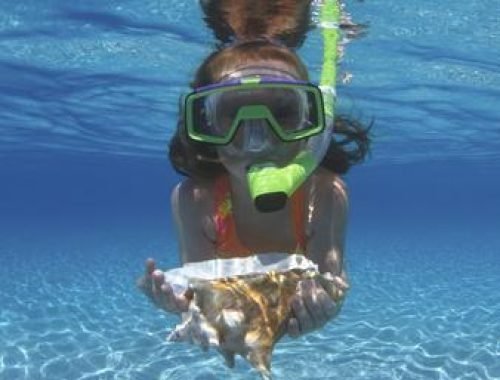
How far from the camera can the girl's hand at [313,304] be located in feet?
9.71

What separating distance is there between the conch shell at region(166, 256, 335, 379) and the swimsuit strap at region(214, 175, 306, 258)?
37.5 inches

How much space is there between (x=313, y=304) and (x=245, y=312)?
34cm

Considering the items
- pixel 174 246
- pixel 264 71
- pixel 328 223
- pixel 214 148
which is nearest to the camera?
pixel 264 71

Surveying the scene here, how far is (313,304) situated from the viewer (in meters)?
2.96

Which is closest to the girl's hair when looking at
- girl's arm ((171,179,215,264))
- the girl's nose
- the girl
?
the girl

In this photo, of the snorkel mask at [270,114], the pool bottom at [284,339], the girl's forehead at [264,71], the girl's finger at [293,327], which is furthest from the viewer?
the pool bottom at [284,339]

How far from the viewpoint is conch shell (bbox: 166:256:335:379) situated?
2.90 metres

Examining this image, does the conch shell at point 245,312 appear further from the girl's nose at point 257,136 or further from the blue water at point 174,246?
the blue water at point 174,246

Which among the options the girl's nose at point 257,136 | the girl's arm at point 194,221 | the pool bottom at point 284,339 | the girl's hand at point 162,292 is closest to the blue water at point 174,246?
the pool bottom at point 284,339

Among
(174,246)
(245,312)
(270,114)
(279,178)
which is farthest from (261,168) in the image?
(174,246)

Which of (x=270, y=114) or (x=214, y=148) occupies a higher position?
(x=270, y=114)

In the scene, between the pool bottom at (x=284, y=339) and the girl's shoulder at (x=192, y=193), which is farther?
the pool bottom at (x=284, y=339)

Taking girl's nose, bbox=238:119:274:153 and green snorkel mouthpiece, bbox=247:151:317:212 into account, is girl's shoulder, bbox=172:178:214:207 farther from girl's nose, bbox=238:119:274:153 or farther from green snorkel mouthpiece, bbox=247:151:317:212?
green snorkel mouthpiece, bbox=247:151:317:212

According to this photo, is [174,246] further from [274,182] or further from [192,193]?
[274,182]
